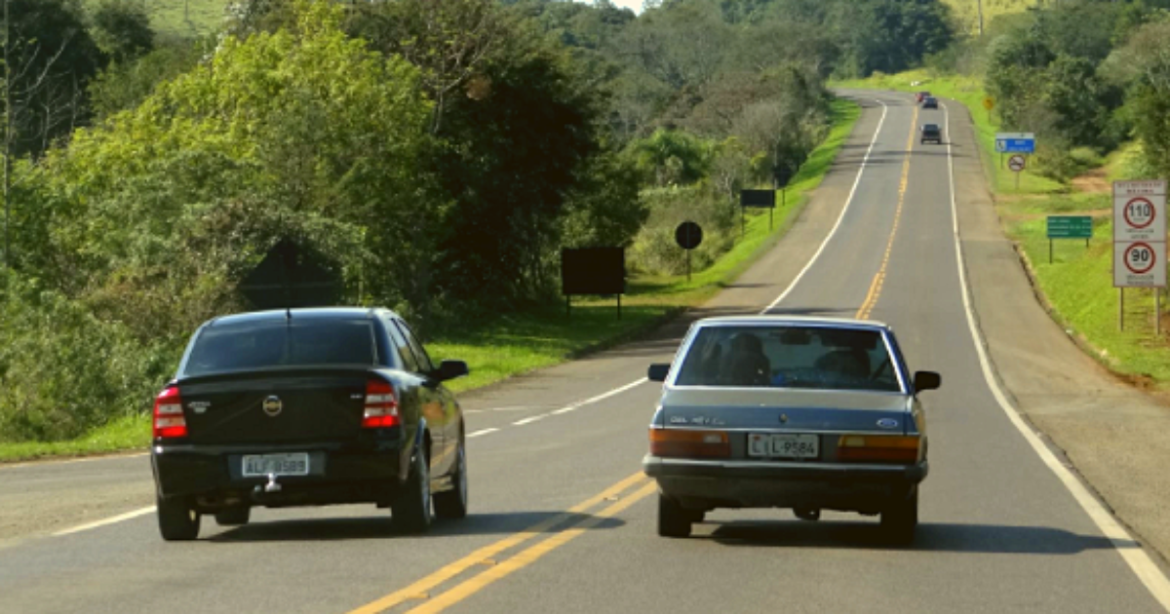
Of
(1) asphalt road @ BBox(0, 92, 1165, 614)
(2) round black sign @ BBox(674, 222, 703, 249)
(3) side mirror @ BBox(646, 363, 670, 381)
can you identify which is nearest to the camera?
(1) asphalt road @ BBox(0, 92, 1165, 614)

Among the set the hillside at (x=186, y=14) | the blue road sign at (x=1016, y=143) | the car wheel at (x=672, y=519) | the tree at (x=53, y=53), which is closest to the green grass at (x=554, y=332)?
the car wheel at (x=672, y=519)

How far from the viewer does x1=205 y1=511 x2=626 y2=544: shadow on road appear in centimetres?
1312

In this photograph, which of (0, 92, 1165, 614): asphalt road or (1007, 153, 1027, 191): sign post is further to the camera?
(1007, 153, 1027, 191): sign post

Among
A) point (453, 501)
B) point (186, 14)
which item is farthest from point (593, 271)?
point (186, 14)

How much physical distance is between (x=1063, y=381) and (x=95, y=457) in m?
21.1

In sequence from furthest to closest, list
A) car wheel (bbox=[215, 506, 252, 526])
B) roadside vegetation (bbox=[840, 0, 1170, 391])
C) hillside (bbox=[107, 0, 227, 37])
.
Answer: hillside (bbox=[107, 0, 227, 37])
roadside vegetation (bbox=[840, 0, 1170, 391])
car wheel (bbox=[215, 506, 252, 526])

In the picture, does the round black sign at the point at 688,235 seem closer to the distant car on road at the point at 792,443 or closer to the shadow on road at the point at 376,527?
the shadow on road at the point at 376,527

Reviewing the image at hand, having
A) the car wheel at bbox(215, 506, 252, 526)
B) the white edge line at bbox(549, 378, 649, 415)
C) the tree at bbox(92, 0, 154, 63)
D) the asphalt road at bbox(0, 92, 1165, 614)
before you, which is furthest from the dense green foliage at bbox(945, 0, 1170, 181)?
the car wheel at bbox(215, 506, 252, 526)

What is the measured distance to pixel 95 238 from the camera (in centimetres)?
4272

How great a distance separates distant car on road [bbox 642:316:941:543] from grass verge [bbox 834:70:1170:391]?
84.3ft

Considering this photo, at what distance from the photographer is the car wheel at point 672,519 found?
12.9m

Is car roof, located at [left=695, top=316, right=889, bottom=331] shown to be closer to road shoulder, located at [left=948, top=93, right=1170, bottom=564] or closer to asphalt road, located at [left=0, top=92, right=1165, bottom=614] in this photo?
asphalt road, located at [left=0, top=92, right=1165, bottom=614]

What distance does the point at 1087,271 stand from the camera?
212ft

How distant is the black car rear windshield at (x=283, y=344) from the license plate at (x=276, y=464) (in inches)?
29.7
